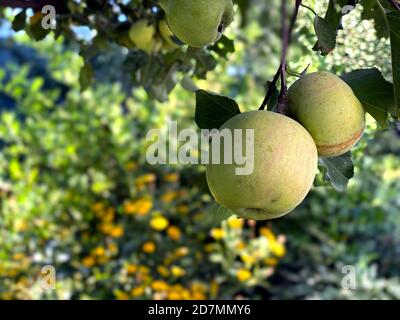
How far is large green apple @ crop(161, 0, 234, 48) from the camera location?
0.62 meters

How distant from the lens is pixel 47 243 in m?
2.16

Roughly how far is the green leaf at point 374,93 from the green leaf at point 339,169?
100mm

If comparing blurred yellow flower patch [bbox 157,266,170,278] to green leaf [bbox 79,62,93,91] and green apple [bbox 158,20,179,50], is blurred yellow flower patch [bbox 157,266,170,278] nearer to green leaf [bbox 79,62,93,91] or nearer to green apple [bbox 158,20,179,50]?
green leaf [bbox 79,62,93,91]

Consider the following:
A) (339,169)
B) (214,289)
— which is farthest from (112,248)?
(339,169)

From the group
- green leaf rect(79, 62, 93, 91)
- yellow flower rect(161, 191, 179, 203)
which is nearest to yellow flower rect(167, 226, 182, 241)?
yellow flower rect(161, 191, 179, 203)

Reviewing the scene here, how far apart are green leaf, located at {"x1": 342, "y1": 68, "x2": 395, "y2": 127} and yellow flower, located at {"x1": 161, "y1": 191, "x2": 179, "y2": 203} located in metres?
1.55

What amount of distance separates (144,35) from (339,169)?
467 mm

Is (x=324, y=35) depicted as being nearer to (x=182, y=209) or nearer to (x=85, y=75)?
(x=85, y=75)

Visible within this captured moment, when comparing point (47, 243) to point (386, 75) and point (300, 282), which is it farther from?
point (386, 75)

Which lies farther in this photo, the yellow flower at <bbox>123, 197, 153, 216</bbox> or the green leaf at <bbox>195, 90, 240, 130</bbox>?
the yellow flower at <bbox>123, 197, 153, 216</bbox>

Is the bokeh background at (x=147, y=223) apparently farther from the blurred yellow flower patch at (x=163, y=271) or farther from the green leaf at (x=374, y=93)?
the green leaf at (x=374, y=93)

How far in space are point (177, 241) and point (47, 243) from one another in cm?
53

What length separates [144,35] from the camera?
3.28 feet
